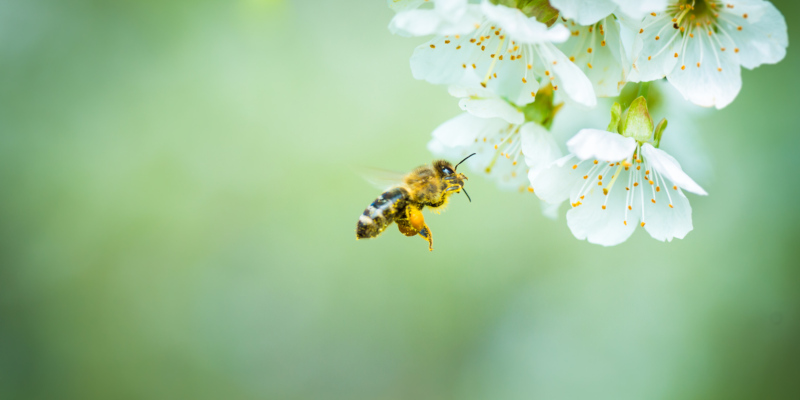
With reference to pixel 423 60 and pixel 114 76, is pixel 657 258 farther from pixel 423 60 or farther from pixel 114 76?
pixel 114 76

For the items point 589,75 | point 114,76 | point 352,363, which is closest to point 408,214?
point 589,75

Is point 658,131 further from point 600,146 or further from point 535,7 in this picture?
point 535,7

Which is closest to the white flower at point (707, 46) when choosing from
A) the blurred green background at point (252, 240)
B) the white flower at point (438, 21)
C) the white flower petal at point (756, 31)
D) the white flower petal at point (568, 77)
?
the white flower petal at point (756, 31)

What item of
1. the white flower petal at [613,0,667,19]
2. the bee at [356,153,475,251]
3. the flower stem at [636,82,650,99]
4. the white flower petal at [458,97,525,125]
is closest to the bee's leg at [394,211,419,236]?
the bee at [356,153,475,251]

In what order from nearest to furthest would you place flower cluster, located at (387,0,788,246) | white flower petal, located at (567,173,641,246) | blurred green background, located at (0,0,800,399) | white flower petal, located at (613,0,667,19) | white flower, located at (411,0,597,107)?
white flower petal, located at (613,0,667,19) → flower cluster, located at (387,0,788,246) → white flower, located at (411,0,597,107) → white flower petal, located at (567,173,641,246) → blurred green background, located at (0,0,800,399)

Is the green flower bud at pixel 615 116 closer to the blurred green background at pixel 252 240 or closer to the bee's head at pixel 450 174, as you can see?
the bee's head at pixel 450 174

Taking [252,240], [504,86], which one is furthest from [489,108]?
[252,240]

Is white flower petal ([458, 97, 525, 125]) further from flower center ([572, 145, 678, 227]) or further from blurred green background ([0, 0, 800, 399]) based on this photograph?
blurred green background ([0, 0, 800, 399])
